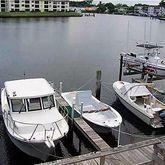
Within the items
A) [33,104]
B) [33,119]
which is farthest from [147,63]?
[33,119]

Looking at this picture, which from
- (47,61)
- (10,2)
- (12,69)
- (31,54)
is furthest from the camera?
(10,2)

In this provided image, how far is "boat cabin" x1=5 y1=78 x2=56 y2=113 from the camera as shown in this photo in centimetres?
1866

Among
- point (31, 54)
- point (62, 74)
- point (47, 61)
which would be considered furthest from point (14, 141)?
point (31, 54)

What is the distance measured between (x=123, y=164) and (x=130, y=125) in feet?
37.1

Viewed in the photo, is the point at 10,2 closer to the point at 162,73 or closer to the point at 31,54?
the point at 31,54

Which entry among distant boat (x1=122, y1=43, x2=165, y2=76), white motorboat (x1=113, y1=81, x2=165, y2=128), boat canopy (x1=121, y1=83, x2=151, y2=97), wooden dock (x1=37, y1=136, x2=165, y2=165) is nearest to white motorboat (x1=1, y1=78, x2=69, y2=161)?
wooden dock (x1=37, y1=136, x2=165, y2=165)

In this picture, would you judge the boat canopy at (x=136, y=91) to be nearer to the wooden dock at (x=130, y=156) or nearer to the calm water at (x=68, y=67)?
the calm water at (x=68, y=67)

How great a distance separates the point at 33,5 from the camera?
173375mm

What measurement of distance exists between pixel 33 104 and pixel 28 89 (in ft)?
4.22

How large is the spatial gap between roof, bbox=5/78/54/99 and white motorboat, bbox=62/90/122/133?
2695 millimetres

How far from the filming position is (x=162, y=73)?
120 ft

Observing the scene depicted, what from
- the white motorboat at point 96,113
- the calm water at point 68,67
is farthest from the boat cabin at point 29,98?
the white motorboat at point 96,113

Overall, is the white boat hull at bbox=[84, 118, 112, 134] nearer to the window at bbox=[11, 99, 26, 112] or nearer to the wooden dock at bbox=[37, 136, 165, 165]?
the window at bbox=[11, 99, 26, 112]

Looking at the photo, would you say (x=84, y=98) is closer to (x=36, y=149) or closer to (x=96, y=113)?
(x=96, y=113)
